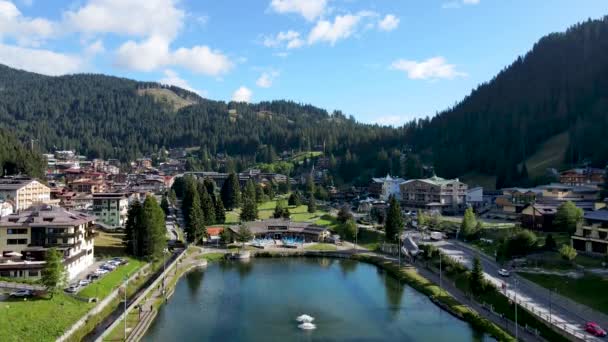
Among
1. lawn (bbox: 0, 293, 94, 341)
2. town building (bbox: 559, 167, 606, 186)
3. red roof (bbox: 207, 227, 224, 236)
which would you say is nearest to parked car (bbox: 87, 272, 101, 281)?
lawn (bbox: 0, 293, 94, 341)

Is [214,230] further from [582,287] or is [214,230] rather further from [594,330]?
[594,330]

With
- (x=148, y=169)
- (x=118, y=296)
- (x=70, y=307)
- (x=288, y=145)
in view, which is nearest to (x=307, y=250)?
(x=118, y=296)

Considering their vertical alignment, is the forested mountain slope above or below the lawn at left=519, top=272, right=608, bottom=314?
above

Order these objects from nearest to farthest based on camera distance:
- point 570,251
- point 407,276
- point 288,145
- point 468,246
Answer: point 570,251 → point 407,276 → point 468,246 → point 288,145

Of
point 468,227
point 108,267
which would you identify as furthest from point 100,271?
point 468,227

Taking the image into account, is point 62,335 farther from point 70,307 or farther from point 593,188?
point 593,188

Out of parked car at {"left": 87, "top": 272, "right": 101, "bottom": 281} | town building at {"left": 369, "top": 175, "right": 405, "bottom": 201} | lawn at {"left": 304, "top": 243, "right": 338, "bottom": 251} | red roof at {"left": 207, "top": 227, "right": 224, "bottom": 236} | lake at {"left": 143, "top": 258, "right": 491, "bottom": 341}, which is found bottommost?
lake at {"left": 143, "top": 258, "right": 491, "bottom": 341}

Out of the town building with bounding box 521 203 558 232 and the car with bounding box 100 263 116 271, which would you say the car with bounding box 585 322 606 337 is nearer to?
the town building with bounding box 521 203 558 232
